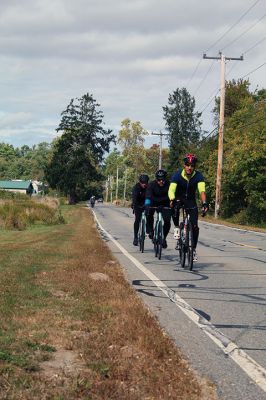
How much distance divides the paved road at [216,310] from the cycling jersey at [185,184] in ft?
4.90

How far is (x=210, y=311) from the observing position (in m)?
6.85

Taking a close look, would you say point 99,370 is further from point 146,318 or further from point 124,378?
point 146,318

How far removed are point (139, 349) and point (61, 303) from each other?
198 centimetres

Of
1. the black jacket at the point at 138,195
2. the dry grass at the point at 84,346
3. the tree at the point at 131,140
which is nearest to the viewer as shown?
the dry grass at the point at 84,346

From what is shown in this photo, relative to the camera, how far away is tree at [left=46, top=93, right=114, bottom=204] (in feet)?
282

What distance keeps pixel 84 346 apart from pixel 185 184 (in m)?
6.24

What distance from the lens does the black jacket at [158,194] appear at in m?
12.5

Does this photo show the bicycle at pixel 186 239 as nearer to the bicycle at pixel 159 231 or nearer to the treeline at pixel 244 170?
the bicycle at pixel 159 231

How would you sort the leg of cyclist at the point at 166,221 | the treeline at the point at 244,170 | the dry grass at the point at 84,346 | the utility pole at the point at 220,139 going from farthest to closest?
the utility pole at the point at 220,139 → the treeline at the point at 244,170 → the leg of cyclist at the point at 166,221 → the dry grass at the point at 84,346

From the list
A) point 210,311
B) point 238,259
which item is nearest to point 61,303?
point 210,311

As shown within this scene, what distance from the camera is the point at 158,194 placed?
41.0 feet

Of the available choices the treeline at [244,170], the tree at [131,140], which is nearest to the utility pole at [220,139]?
the treeline at [244,170]

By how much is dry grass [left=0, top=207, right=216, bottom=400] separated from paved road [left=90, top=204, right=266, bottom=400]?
Answer: 24 centimetres

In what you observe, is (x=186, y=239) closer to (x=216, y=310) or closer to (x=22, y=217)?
(x=216, y=310)
